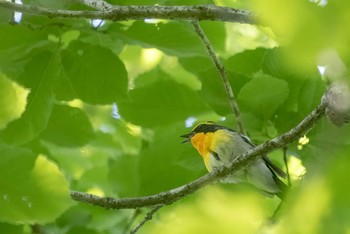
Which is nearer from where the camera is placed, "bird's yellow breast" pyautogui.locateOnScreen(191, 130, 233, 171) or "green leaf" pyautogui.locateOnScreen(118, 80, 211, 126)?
"green leaf" pyautogui.locateOnScreen(118, 80, 211, 126)

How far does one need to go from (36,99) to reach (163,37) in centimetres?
59

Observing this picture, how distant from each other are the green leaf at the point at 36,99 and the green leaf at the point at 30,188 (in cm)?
119

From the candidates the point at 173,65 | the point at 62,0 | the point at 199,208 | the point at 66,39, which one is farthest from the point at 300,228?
the point at 173,65

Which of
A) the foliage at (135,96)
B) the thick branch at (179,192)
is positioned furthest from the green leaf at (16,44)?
the thick branch at (179,192)

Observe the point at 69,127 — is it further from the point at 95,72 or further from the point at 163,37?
the point at 163,37

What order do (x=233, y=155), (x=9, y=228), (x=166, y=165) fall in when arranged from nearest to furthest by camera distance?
(x=9, y=228)
(x=166, y=165)
(x=233, y=155)

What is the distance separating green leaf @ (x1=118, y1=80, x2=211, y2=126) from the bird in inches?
5.2

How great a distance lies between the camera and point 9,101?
103cm

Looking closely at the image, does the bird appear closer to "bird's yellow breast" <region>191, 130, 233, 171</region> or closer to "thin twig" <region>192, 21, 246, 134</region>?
"bird's yellow breast" <region>191, 130, 233, 171</region>

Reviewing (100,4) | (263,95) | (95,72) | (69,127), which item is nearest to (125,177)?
(69,127)

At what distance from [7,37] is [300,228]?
7.06 feet

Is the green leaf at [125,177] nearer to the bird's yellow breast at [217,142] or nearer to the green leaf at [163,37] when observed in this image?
the green leaf at [163,37]

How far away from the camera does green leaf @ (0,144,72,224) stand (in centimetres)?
94

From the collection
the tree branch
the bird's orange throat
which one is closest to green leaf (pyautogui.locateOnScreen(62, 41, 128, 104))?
the tree branch
